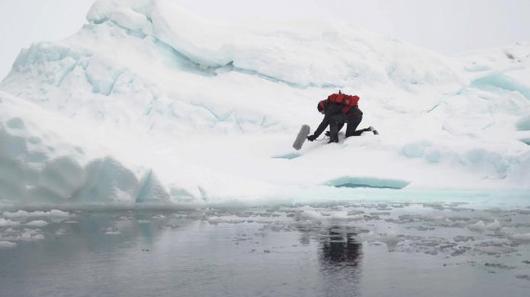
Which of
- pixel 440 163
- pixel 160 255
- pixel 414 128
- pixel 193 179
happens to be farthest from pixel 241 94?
pixel 160 255

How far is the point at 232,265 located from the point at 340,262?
119 centimetres

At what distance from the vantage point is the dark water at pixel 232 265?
543 centimetres

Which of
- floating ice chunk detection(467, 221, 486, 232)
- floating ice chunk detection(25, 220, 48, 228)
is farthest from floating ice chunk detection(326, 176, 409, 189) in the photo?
floating ice chunk detection(25, 220, 48, 228)

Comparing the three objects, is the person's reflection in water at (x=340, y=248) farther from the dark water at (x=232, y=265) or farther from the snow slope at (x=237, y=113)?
the snow slope at (x=237, y=113)

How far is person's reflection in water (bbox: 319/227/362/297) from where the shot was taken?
550 cm

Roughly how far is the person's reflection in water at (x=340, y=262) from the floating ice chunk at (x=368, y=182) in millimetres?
8291

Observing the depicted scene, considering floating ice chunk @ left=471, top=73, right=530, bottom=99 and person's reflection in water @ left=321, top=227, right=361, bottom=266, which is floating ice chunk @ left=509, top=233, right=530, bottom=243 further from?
floating ice chunk @ left=471, top=73, right=530, bottom=99

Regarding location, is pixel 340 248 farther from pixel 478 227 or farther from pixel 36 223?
pixel 36 223

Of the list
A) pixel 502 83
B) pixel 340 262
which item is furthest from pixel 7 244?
pixel 502 83

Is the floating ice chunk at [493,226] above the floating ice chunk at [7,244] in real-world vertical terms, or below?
above

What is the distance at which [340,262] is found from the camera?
6656 millimetres

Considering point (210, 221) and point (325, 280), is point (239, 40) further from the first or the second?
point (325, 280)

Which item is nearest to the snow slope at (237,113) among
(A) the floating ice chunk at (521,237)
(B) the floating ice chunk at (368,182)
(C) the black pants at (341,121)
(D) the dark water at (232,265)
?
(B) the floating ice chunk at (368,182)

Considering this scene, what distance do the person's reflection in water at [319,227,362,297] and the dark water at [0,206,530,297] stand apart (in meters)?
0.01
